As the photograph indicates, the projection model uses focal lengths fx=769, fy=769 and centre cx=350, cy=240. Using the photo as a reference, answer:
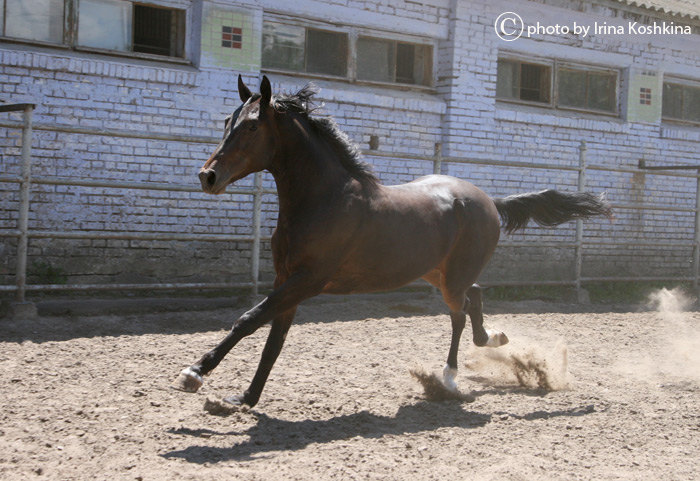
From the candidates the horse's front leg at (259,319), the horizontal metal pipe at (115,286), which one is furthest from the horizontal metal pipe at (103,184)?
the horse's front leg at (259,319)

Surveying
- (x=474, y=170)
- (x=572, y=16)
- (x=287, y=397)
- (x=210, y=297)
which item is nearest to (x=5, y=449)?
(x=287, y=397)

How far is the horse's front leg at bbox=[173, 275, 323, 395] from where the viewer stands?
3785 millimetres

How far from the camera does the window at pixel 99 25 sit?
7.91 m

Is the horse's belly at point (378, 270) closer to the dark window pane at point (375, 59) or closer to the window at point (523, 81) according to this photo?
the dark window pane at point (375, 59)

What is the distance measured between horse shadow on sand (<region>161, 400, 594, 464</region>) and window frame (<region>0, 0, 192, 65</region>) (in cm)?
540

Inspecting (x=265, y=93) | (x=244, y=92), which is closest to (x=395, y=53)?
(x=244, y=92)

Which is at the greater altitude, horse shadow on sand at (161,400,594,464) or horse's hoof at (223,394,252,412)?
horse's hoof at (223,394,252,412)

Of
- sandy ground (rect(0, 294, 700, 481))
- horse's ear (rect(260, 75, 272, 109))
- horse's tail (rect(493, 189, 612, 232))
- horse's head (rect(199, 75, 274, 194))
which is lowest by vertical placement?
sandy ground (rect(0, 294, 700, 481))

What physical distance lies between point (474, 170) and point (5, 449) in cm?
805

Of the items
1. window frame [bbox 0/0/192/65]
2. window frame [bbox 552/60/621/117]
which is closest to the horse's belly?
window frame [bbox 0/0/192/65]

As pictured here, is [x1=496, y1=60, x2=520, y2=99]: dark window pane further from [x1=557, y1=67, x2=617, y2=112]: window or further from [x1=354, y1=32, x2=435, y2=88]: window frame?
[x1=354, y1=32, x2=435, y2=88]: window frame

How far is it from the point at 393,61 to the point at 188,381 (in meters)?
Result: 7.41

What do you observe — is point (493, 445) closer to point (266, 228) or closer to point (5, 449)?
point (5, 449)

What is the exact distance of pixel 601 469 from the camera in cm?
355
